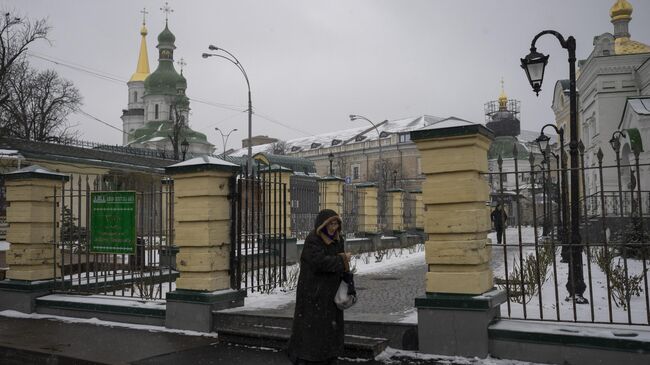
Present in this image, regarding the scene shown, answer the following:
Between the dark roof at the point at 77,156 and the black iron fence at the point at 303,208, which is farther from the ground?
the dark roof at the point at 77,156

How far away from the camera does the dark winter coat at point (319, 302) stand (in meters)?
4.90

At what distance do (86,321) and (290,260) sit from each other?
686 centimetres

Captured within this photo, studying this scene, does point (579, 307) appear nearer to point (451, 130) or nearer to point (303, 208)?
point (451, 130)

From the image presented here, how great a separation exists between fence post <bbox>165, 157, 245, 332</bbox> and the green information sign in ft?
4.88

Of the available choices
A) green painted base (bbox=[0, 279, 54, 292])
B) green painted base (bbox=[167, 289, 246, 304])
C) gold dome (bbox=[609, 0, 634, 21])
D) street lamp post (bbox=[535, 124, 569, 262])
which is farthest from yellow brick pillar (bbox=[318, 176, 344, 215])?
gold dome (bbox=[609, 0, 634, 21])

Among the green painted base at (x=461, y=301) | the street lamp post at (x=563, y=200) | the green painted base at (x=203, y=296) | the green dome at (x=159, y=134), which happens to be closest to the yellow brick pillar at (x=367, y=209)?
the street lamp post at (x=563, y=200)

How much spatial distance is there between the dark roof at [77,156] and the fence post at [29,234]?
15.0 meters

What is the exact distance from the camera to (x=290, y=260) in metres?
15.2

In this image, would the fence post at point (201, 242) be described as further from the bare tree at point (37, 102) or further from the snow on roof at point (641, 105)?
the bare tree at point (37, 102)

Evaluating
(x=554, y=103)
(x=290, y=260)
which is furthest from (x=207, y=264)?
(x=554, y=103)

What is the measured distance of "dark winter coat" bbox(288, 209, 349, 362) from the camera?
4898 millimetres

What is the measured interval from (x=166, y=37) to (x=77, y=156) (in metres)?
44.9

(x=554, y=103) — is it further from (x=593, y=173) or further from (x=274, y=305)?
(x=274, y=305)

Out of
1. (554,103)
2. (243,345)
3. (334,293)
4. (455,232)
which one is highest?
(554,103)
